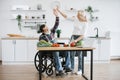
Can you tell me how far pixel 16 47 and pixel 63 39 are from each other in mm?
1365

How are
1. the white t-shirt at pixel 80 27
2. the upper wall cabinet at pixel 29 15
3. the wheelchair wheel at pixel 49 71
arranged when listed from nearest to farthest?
the white t-shirt at pixel 80 27
the wheelchair wheel at pixel 49 71
the upper wall cabinet at pixel 29 15

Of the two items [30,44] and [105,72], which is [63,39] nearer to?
[30,44]

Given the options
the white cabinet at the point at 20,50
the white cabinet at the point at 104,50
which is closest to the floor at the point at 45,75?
the white cabinet at the point at 20,50

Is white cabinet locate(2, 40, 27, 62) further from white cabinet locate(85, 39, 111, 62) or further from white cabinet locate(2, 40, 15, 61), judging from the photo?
white cabinet locate(85, 39, 111, 62)

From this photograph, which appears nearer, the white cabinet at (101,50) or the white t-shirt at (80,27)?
the white t-shirt at (80,27)

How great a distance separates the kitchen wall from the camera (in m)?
6.79

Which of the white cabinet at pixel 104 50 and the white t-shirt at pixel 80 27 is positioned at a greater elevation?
the white t-shirt at pixel 80 27

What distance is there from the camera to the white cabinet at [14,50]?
6.22m

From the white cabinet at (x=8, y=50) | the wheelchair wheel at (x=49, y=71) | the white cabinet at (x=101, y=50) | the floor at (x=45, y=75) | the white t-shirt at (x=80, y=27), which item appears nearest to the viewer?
the white t-shirt at (x=80, y=27)

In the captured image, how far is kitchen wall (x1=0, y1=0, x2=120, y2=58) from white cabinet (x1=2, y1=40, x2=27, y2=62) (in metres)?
0.67

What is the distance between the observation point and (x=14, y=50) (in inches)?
246

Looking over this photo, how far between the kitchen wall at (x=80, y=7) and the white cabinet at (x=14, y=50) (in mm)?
673

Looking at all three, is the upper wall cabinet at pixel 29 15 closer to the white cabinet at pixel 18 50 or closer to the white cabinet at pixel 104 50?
the white cabinet at pixel 18 50

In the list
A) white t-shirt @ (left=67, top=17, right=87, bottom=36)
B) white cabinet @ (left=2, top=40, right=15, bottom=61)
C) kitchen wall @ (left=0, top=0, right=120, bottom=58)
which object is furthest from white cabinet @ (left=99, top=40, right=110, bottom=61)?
white cabinet @ (left=2, top=40, right=15, bottom=61)
